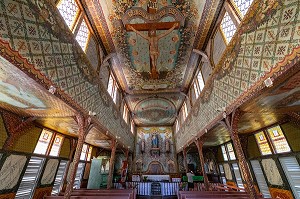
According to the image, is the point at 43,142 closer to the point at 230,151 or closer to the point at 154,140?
the point at 154,140

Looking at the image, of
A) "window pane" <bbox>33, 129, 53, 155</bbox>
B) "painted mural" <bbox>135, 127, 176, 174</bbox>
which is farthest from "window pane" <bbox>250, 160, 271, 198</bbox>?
"window pane" <bbox>33, 129, 53, 155</bbox>

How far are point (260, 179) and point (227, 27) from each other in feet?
28.7

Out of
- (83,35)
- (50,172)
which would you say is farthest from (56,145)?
(83,35)

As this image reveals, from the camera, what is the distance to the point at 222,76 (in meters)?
5.24

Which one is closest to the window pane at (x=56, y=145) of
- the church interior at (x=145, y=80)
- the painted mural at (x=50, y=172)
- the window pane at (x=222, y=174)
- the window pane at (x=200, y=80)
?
the church interior at (x=145, y=80)

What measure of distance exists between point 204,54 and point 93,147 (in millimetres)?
12317

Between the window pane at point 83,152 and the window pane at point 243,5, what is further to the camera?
the window pane at point 83,152

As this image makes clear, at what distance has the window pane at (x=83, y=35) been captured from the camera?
19.3 ft

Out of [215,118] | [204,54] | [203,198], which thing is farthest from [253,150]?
[204,54]

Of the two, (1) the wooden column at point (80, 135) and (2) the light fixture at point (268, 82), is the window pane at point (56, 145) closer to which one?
(1) the wooden column at point (80, 135)

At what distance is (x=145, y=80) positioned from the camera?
11.2 m

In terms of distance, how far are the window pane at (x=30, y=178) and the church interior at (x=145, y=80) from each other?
1.9 inches

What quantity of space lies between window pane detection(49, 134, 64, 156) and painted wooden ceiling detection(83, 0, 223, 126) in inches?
221

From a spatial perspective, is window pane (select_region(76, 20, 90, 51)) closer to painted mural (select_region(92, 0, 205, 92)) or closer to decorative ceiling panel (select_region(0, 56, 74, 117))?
painted mural (select_region(92, 0, 205, 92))
